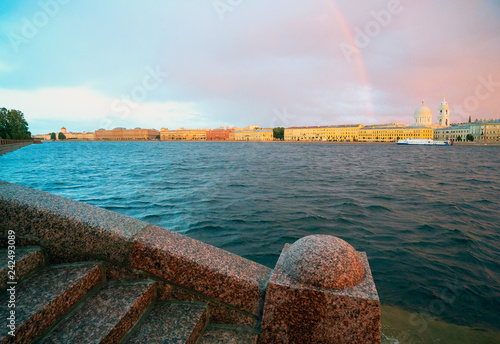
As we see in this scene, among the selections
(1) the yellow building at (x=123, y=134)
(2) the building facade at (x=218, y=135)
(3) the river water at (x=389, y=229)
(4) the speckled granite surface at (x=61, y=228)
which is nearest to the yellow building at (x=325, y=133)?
(2) the building facade at (x=218, y=135)

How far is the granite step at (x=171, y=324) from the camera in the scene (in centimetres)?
171

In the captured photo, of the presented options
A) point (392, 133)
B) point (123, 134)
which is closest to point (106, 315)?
point (392, 133)

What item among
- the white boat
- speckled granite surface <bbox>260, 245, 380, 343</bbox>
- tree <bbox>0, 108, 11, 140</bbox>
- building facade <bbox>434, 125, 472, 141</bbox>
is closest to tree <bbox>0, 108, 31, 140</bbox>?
tree <bbox>0, 108, 11, 140</bbox>

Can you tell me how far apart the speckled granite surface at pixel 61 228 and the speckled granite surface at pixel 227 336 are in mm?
799

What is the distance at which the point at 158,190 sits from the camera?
11383 mm

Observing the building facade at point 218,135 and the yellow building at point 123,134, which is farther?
the yellow building at point 123,134

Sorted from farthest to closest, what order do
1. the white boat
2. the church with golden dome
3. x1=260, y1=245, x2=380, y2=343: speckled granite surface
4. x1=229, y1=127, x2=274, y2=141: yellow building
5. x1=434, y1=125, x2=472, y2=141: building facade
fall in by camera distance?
x1=229, y1=127, x2=274, y2=141: yellow building < the church with golden dome < x1=434, y1=125, x2=472, y2=141: building facade < the white boat < x1=260, y1=245, x2=380, y2=343: speckled granite surface

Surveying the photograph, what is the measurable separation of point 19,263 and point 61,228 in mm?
297

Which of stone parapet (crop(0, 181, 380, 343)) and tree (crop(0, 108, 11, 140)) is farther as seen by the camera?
tree (crop(0, 108, 11, 140))

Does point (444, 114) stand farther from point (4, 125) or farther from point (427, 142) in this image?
point (4, 125)

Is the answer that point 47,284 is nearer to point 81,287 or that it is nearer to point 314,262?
point 81,287

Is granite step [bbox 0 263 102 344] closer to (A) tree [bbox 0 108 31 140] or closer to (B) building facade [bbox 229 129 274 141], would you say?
(A) tree [bbox 0 108 31 140]

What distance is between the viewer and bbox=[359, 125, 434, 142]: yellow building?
108125 millimetres

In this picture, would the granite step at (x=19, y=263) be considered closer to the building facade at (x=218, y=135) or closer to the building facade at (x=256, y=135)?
the building facade at (x=256, y=135)
